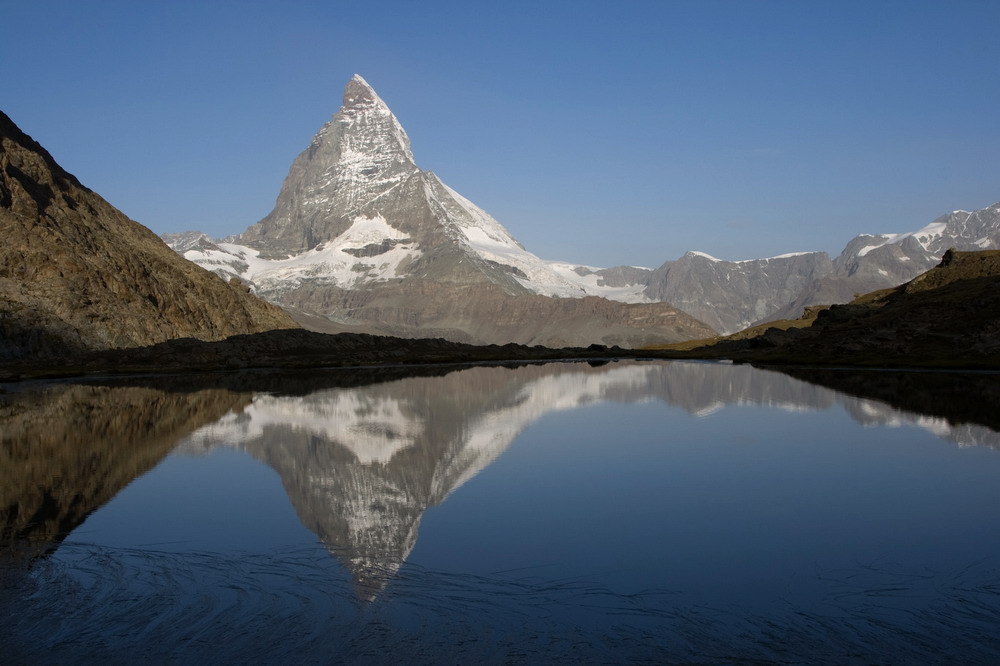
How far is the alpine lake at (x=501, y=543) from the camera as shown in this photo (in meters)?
15.5

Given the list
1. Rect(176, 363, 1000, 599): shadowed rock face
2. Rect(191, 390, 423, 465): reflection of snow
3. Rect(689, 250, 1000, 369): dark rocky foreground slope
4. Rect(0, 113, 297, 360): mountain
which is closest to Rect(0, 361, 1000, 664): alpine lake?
Rect(176, 363, 1000, 599): shadowed rock face

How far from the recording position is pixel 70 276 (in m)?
149

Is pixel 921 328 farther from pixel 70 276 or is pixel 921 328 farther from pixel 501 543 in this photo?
pixel 70 276

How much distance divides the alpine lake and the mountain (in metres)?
96.8

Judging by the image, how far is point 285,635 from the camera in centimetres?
1577

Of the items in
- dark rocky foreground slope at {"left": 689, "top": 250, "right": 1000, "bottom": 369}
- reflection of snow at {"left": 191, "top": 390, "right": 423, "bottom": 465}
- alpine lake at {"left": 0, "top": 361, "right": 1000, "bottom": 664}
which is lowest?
alpine lake at {"left": 0, "top": 361, "right": 1000, "bottom": 664}

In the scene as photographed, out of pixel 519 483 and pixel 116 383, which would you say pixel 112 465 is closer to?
pixel 519 483

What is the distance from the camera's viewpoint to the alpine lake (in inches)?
611

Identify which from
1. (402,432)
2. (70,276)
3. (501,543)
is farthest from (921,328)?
(70,276)

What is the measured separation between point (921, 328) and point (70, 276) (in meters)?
139

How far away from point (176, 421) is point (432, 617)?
41296 mm

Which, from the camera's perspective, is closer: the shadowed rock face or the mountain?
the shadowed rock face

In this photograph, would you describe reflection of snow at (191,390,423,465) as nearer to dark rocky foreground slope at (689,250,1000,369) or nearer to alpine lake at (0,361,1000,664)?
alpine lake at (0,361,1000,664)

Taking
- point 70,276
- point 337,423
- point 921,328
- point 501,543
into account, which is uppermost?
point 70,276
